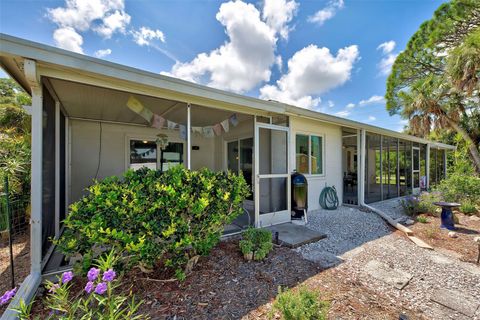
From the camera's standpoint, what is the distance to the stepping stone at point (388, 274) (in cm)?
266

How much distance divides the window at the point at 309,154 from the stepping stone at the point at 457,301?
3.72 m

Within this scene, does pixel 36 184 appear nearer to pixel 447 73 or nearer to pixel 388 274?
pixel 388 274

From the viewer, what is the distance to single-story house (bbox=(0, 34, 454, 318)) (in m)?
2.38

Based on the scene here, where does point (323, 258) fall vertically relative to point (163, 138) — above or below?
below

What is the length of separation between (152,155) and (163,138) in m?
0.65

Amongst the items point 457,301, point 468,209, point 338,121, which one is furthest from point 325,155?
point 457,301

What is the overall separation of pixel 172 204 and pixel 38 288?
5.60 feet

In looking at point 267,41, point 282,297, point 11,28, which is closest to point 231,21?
point 267,41

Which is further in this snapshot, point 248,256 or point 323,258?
point 323,258

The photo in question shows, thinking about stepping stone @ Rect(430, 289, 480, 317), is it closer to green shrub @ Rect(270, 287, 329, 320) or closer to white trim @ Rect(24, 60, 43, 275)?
green shrub @ Rect(270, 287, 329, 320)

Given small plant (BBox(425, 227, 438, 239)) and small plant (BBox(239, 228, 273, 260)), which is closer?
small plant (BBox(239, 228, 273, 260))

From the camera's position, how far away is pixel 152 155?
6.66 metres

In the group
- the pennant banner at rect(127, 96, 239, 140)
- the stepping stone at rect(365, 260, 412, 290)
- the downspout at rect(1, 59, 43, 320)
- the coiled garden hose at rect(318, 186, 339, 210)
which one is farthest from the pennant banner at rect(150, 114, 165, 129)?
the coiled garden hose at rect(318, 186, 339, 210)

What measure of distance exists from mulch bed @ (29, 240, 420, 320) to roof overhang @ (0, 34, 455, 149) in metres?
2.54
